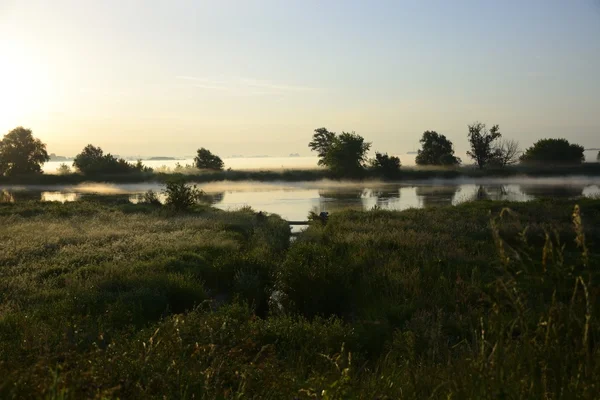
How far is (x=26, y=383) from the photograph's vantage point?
357cm

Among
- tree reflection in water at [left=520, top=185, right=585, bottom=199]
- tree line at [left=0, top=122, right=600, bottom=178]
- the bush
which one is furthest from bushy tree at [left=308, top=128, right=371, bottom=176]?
the bush

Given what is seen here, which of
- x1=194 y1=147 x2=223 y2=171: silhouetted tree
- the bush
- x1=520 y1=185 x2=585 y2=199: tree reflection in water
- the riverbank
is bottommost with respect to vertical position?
x1=520 y1=185 x2=585 y2=199: tree reflection in water

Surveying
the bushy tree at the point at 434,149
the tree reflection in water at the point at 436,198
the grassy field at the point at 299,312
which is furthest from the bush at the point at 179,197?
the bushy tree at the point at 434,149

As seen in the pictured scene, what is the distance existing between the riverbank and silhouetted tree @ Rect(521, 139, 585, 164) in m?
2.02

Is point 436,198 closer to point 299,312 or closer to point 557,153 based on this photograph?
point 299,312

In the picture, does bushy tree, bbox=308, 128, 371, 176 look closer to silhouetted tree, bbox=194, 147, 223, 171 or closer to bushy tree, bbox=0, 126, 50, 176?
silhouetted tree, bbox=194, 147, 223, 171

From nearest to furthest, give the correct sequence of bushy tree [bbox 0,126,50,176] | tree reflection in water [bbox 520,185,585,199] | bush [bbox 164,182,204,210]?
Result: 1. bush [bbox 164,182,204,210]
2. tree reflection in water [bbox 520,185,585,199]
3. bushy tree [bbox 0,126,50,176]

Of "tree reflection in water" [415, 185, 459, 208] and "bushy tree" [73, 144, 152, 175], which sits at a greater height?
"bushy tree" [73, 144, 152, 175]

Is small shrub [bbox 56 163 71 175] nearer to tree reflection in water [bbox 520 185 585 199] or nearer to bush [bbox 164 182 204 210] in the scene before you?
bush [bbox 164 182 204 210]

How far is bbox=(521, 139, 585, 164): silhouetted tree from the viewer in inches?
3026

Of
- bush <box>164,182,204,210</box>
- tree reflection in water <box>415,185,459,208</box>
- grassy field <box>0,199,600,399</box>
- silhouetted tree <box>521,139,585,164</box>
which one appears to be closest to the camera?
grassy field <box>0,199,600,399</box>

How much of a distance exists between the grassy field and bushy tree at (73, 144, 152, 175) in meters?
53.5

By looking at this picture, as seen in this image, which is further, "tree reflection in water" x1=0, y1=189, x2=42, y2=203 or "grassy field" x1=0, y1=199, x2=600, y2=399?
"tree reflection in water" x1=0, y1=189, x2=42, y2=203

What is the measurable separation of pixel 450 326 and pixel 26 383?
6.53 metres
